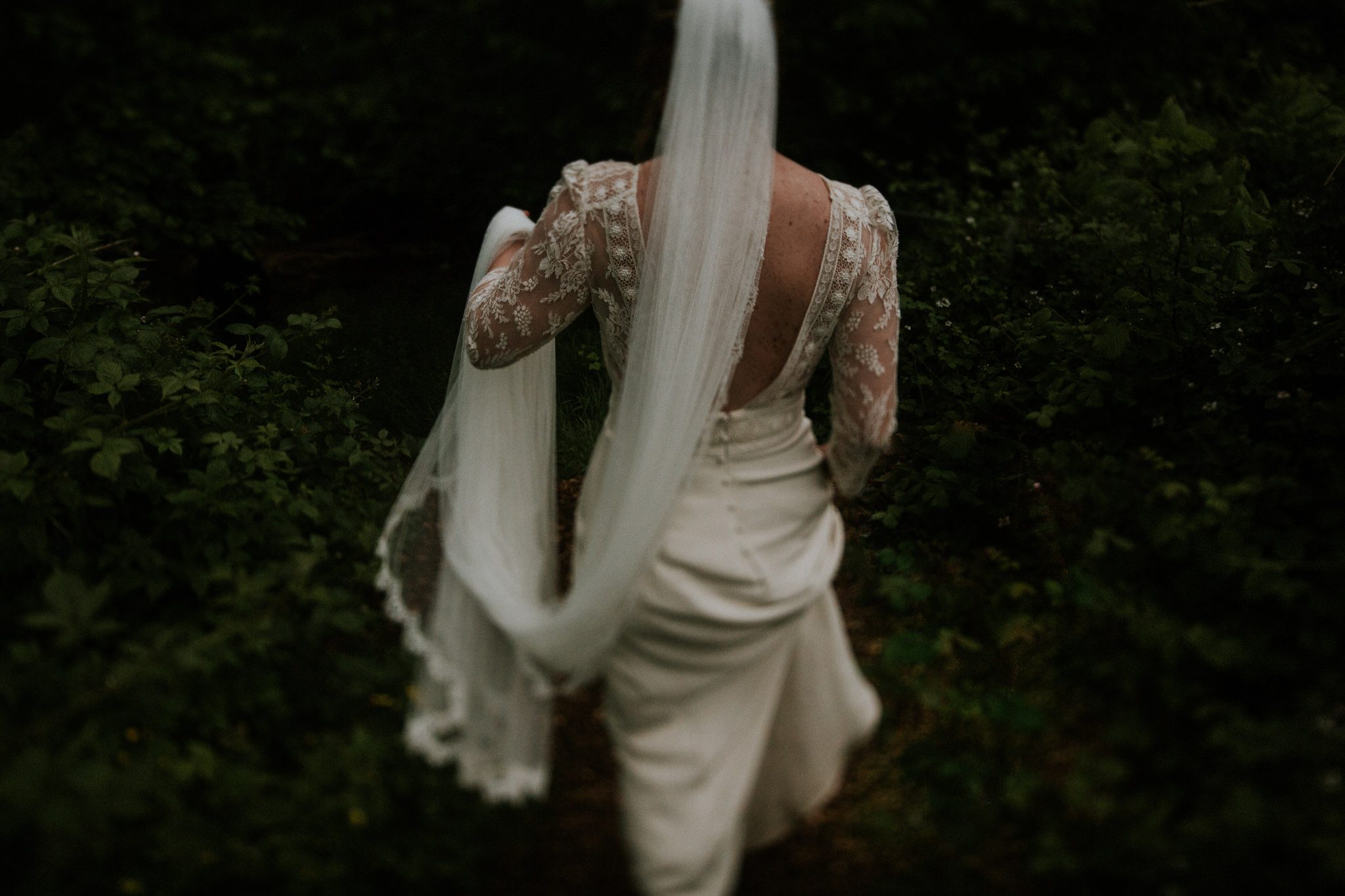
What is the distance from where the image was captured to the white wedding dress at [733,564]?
2.56m

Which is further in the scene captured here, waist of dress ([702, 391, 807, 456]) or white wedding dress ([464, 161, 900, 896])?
waist of dress ([702, 391, 807, 456])

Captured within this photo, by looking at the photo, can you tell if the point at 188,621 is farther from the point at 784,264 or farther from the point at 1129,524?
the point at 1129,524

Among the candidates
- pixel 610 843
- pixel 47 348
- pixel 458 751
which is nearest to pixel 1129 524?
pixel 610 843

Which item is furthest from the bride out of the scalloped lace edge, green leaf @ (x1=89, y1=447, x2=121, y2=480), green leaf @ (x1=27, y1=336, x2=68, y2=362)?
green leaf @ (x1=27, y1=336, x2=68, y2=362)

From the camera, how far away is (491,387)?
3.37 metres

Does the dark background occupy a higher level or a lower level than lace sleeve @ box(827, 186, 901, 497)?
lower

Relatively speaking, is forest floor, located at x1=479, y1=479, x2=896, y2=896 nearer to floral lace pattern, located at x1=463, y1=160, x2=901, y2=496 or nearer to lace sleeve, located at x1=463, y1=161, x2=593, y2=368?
floral lace pattern, located at x1=463, y1=160, x2=901, y2=496

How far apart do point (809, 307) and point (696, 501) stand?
574 mm

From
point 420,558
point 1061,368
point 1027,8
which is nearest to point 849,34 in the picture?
point 1027,8

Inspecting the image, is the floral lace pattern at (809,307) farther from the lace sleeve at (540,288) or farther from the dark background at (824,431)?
the dark background at (824,431)

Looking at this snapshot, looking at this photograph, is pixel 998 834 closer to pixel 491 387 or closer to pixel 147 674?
pixel 491 387

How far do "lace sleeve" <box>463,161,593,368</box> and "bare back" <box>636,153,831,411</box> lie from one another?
0.58ft

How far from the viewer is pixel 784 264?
283cm

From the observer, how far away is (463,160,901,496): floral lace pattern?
2.83 m
